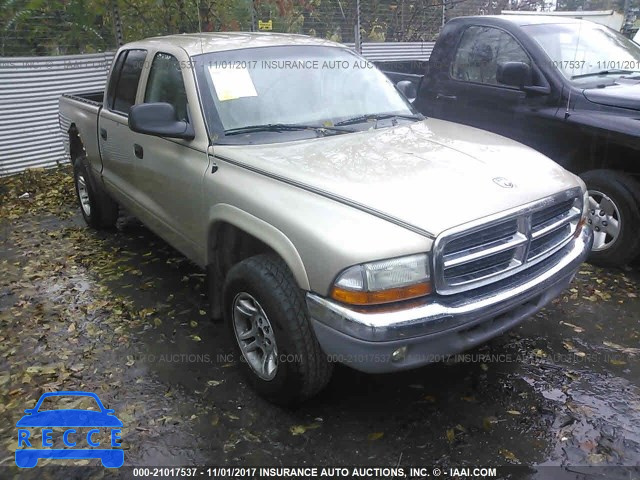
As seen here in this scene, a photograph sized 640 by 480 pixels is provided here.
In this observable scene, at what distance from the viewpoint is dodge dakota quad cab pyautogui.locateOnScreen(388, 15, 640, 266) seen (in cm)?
436

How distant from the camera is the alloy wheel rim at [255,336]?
9.51ft

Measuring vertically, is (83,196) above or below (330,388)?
above

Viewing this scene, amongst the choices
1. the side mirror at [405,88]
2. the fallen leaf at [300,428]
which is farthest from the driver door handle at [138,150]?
the fallen leaf at [300,428]

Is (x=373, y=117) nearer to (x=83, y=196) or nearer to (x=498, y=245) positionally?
(x=498, y=245)

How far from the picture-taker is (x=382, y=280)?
2348 millimetres

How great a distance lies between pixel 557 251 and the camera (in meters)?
3.01

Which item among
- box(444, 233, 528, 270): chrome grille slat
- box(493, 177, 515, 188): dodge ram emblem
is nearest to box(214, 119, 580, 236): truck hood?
box(493, 177, 515, 188): dodge ram emblem

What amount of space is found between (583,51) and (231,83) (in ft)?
11.4

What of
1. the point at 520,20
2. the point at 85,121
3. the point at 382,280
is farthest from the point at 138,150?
the point at 520,20

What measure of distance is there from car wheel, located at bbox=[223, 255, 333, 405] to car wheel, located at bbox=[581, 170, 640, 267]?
284 centimetres

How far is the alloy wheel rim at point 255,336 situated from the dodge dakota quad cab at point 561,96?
2593 mm

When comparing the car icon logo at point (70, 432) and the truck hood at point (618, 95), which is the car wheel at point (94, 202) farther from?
the truck hood at point (618, 95)

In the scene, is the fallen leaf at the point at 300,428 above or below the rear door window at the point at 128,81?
below

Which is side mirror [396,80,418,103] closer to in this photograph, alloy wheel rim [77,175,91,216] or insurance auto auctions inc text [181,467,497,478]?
insurance auto auctions inc text [181,467,497,478]
